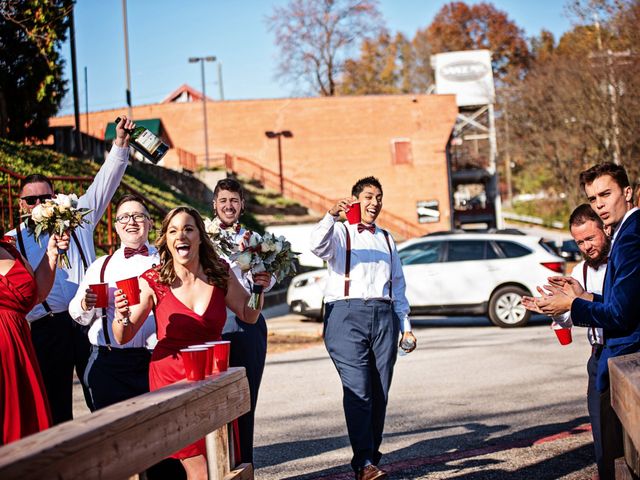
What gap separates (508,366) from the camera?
1208 centimetres

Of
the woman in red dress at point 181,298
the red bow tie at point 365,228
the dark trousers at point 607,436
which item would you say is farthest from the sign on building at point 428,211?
the dark trousers at point 607,436

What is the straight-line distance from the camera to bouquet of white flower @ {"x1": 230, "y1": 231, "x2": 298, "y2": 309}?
17.8ft

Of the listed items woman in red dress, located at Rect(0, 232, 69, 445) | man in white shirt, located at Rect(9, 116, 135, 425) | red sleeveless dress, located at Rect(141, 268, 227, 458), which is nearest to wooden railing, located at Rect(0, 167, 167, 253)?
man in white shirt, located at Rect(9, 116, 135, 425)

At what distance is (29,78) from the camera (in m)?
24.5

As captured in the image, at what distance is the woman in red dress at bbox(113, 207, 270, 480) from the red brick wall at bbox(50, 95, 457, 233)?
146ft

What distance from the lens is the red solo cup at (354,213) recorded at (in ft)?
20.8

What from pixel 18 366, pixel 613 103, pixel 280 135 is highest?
pixel 280 135

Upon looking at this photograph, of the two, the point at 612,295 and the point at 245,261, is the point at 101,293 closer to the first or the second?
the point at 245,261

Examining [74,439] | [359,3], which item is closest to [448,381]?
[74,439]

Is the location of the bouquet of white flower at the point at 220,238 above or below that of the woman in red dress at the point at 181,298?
above

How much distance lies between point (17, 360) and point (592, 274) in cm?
362

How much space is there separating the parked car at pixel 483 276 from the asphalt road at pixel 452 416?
8.44 ft

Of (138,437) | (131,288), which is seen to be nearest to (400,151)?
(131,288)

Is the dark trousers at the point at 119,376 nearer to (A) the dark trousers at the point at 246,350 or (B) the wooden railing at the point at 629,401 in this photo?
(A) the dark trousers at the point at 246,350
